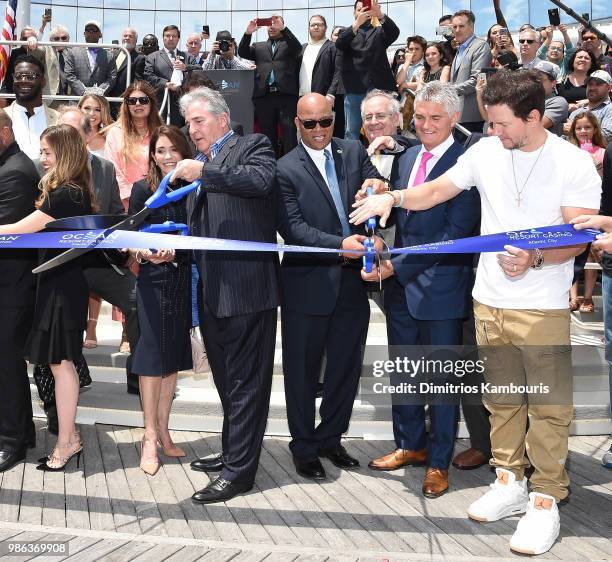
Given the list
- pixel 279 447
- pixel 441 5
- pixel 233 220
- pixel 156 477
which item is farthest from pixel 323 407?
pixel 441 5

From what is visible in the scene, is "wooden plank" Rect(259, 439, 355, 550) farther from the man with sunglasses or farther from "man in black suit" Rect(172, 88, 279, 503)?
the man with sunglasses

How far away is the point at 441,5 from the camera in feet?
94.0

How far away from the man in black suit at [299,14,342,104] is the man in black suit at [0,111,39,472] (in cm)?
508

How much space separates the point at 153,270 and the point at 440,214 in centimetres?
183

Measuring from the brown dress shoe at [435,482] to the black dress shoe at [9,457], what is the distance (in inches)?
104

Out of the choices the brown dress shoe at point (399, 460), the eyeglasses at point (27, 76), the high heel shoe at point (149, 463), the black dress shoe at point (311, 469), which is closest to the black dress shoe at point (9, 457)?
the high heel shoe at point (149, 463)

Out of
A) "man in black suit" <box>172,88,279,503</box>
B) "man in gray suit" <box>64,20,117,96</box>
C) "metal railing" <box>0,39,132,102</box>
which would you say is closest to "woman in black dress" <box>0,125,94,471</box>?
"man in black suit" <box>172,88,279,503</box>

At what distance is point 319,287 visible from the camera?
4855mm

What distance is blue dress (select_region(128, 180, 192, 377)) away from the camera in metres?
4.99

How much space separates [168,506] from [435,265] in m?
2.09

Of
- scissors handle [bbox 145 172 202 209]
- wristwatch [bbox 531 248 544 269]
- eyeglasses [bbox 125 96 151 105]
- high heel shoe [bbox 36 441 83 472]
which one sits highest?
eyeglasses [bbox 125 96 151 105]

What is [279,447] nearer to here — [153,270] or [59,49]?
[153,270]

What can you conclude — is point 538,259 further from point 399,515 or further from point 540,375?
point 399,515

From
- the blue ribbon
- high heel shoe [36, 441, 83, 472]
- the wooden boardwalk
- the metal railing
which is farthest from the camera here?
the metal railing
